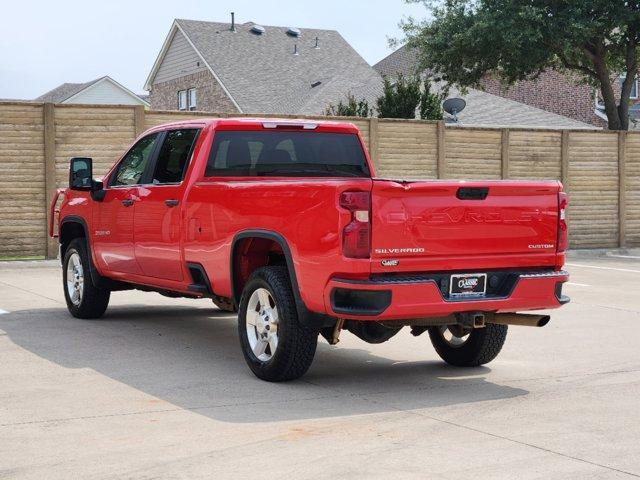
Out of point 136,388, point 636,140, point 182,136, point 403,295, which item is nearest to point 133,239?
point 182,136

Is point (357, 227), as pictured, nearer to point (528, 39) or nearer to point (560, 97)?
point (528, 39)

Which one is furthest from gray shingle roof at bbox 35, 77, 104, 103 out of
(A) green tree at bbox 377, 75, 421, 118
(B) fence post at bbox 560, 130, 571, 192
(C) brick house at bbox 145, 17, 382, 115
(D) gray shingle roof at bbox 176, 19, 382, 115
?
(B) fence post at bbox 560, 130, 571, 192

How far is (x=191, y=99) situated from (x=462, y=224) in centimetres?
3976

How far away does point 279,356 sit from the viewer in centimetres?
779

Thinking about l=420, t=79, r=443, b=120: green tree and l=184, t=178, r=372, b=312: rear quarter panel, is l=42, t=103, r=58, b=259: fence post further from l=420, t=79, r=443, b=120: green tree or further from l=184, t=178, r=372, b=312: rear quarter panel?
l=420, t=79, r=443, b=120: green tree

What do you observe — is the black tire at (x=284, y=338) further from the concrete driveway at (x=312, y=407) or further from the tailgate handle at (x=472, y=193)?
the tailgate handle at (x=472, y=193)

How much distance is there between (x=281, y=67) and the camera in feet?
146

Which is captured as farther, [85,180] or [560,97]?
[560,97]

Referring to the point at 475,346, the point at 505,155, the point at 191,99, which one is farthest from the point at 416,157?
the point at 191,99

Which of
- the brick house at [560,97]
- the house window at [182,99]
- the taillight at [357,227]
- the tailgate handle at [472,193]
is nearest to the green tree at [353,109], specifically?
the brick house at [560,97]

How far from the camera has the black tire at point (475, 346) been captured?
8.66m

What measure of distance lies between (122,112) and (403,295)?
12.6 metres

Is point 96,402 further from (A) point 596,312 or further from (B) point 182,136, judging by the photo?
(A) point 596,312

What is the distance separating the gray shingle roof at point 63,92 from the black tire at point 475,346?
162 ft
